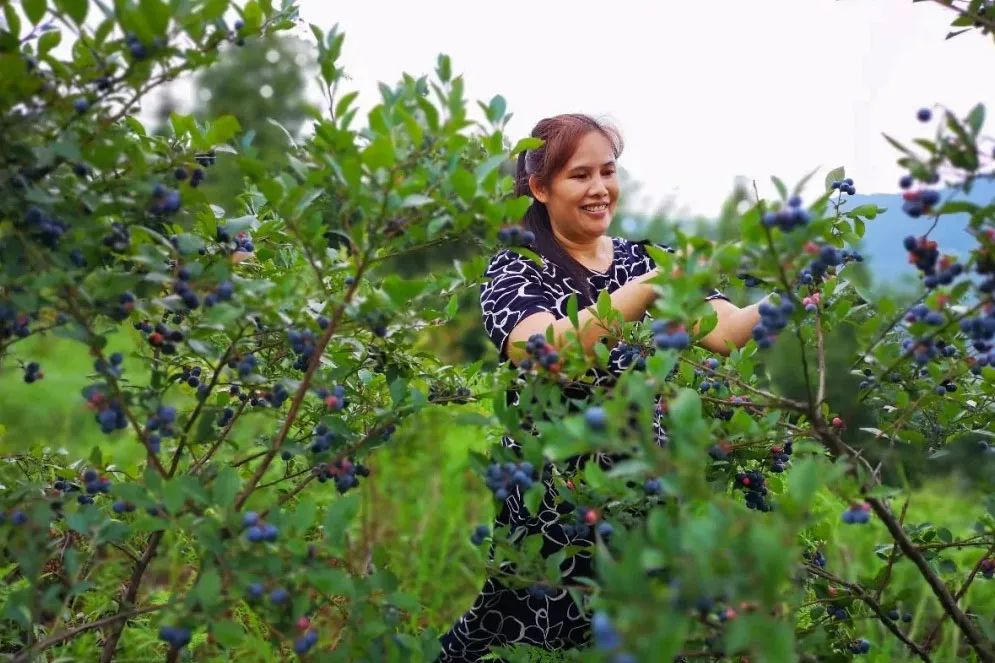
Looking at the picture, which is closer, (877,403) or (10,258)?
(10,258)

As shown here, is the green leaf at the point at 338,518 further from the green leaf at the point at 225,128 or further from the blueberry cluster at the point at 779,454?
the blueberry cluster at the point at 779,454

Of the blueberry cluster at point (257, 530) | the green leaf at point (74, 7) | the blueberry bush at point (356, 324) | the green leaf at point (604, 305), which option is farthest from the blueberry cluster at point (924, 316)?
the green leaf at point (74, 7)

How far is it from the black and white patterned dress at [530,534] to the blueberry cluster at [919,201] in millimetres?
854

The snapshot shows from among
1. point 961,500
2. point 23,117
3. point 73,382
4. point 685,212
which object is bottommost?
point 23,117

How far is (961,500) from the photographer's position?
5207mm

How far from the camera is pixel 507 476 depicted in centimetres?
150

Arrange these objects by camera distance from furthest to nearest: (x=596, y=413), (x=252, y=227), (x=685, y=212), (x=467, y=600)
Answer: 1. (x=685, y=212)
2. (x=467, y=600)
3. (x=252, y=227)
4. (x=596, y=413)

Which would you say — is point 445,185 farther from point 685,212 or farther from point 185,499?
point 685,212

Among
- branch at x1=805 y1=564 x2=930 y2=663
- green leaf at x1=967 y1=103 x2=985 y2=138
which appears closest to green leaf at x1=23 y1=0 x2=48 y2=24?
green leaf at x1=967 y1=103 x2=985 y2=138

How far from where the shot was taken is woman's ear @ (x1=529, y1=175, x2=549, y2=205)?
93.1 inches

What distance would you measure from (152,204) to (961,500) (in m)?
4.95

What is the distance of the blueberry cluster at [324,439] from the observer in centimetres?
163

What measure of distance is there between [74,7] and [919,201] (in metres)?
1.22

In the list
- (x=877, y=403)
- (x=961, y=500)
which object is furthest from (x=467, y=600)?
(x=961, y=500)
